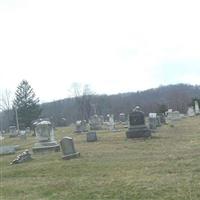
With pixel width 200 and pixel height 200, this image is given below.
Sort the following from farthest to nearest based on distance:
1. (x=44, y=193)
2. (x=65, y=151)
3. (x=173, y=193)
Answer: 1. (x=65, y=151)
2. (x=44, y=193)
3. (x=173, y=193)

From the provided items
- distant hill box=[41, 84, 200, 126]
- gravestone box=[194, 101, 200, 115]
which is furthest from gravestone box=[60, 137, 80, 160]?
distant hill box=[41, 84, 200, 126]

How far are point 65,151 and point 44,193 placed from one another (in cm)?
702

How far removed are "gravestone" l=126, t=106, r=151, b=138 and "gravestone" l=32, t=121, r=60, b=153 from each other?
13.6 ft

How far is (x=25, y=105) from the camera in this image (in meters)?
68.6

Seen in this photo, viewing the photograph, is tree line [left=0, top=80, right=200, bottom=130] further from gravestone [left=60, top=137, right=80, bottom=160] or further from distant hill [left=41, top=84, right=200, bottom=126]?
gravestone [left=60, top=137, right=80, bottom=160]

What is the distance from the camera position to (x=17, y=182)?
45.1 feet

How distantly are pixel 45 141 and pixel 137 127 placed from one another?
195 inches

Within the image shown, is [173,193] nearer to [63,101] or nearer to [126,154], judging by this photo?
[126,154]

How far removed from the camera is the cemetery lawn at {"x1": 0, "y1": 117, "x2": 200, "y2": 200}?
32.7 ft

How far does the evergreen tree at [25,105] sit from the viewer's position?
66.7 m

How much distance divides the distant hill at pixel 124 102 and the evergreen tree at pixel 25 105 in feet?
71.3

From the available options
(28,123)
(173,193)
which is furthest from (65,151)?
(28,123)

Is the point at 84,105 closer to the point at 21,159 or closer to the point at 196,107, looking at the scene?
the point at 196,107

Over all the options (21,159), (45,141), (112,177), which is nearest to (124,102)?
(45,141)
